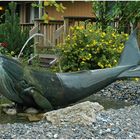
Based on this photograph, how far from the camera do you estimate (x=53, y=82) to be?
7.95 m

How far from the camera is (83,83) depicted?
828 cm

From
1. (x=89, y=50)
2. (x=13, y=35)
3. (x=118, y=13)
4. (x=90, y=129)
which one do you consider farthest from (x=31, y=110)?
(x=13, y=35)

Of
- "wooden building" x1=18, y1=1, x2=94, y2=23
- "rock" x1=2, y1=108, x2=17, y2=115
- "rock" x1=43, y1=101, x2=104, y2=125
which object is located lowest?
"rock" x1=2, y1=108, x2=17, y2=115

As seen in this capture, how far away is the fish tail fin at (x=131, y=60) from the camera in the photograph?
866 cm

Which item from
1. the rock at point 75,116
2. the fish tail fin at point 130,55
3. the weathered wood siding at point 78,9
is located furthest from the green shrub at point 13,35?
the rock at point 75,116

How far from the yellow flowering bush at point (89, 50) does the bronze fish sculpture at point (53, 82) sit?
9.51 feet

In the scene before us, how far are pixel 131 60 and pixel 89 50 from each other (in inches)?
121

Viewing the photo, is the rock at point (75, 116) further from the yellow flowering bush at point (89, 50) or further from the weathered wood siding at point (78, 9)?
the weathered wood siding at point (78, 9)

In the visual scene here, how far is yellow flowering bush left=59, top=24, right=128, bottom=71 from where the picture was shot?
38.6 ft

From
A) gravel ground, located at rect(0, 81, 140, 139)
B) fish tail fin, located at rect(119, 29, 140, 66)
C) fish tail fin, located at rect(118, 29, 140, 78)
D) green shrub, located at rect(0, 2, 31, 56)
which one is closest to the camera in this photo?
gravel ground, located at rect(0, 81, 140, 139)

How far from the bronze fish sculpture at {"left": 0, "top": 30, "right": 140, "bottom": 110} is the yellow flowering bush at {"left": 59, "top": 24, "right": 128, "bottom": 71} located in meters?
2.90

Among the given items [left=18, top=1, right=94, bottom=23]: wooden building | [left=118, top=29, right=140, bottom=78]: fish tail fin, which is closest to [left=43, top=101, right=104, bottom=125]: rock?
[left=118, top=29, right=140, bottom=78]: fish tail fin

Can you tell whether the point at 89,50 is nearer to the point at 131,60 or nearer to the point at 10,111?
the point at 131,60

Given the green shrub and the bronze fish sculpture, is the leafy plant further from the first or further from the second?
the bronze fish sculpture
